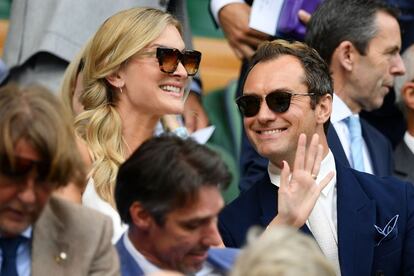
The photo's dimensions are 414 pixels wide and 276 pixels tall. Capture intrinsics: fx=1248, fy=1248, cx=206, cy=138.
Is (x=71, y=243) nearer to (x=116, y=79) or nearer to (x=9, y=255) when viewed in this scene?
(x=9, y=255)

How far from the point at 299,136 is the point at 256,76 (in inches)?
15.0

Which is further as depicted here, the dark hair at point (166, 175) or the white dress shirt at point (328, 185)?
the white dress shirt at point (328, 185)

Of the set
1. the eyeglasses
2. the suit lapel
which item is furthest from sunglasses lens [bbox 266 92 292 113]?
the suit lapel

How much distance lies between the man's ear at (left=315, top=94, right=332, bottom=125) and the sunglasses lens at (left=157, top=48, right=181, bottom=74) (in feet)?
2.17

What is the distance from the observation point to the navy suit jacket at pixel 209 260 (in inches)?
161

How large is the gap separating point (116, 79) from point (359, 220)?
48.2 inches

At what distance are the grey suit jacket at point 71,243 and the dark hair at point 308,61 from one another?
1.71m

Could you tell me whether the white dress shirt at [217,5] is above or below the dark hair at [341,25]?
below

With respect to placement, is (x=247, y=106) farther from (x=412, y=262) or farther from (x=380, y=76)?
(x=380, y=76)

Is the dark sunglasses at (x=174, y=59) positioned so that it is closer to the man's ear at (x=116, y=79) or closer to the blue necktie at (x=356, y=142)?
the man's ear at (x=116, y=79)

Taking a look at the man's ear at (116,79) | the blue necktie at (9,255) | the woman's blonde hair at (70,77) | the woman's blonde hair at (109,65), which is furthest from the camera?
the woman's blonde hair at (70,77)

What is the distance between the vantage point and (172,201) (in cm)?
390

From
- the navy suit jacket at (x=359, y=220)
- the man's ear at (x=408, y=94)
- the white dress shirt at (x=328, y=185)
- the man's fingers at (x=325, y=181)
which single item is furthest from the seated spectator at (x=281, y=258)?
the man's ear at (x=408, y=94)

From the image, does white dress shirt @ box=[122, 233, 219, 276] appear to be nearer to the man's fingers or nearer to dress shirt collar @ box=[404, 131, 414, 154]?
the man's fingers
